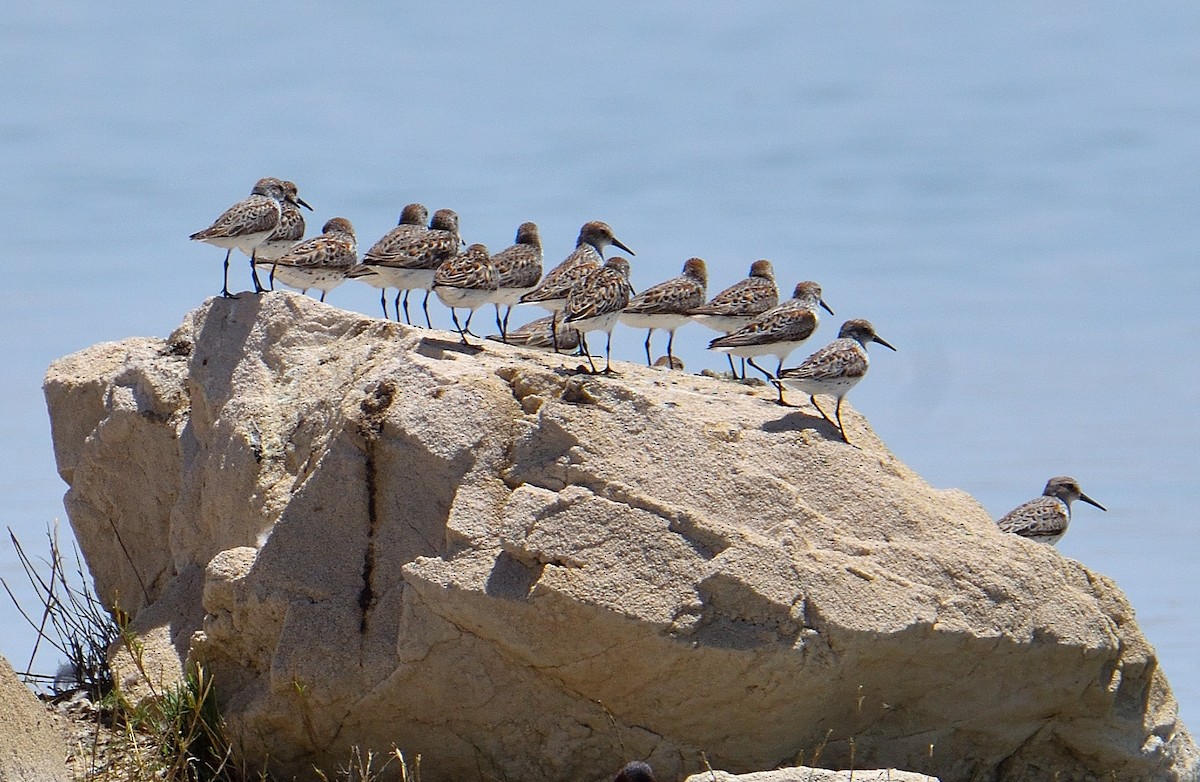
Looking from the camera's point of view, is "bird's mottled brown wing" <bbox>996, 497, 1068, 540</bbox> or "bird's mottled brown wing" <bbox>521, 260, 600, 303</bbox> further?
"bird's mottled brown wing" <bbox>996, 497, 1068, 540</bbox>

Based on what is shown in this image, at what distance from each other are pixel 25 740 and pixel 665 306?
723cm

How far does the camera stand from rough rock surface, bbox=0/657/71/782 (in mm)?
9570

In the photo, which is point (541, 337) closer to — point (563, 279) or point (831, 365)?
point (563, 279)

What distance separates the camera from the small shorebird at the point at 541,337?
583 inches

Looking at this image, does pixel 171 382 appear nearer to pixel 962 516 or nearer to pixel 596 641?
pixel 596 641

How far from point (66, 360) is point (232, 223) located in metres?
1.86

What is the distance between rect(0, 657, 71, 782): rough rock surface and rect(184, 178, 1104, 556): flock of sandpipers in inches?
168

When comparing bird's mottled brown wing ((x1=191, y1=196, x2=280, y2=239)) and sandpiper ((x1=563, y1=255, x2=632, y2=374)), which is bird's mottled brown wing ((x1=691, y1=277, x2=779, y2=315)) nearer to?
sandpiper ((x1=563, y1=255, x2=632, y2=374))

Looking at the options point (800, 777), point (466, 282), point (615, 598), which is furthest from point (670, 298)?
point (800, 777)

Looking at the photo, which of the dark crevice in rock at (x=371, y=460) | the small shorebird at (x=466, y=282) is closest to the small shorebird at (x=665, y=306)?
the small shorebird at (x=466, y=282)

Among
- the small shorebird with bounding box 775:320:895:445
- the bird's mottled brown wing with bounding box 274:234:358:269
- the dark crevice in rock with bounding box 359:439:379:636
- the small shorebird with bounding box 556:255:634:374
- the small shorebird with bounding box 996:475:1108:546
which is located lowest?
the small shorebird with bounding box 996:475:1108:546

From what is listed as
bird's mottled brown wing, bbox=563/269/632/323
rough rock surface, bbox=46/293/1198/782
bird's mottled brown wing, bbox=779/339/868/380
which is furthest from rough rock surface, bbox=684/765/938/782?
bird's mottled brown wing, bbox=563/269/632/323

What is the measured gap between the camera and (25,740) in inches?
387

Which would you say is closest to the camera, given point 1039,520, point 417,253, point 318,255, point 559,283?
point 417,253
